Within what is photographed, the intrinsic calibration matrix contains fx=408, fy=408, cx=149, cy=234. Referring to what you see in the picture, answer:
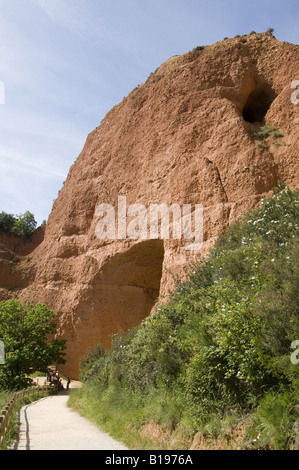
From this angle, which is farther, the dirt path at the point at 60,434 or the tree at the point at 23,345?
the tree at the point at 23,345

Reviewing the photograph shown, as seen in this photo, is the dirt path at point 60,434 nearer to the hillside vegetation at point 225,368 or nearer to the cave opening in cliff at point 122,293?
the hillside vegetation at point 225,368

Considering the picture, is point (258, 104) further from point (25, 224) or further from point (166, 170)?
point (25, 224)

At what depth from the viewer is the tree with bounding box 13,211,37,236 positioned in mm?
43556

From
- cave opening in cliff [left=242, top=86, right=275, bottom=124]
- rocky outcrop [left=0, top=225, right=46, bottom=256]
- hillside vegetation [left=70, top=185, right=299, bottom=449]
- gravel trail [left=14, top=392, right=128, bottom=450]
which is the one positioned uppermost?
cave opening in cliff [left=242, top=86, right=275, bottom=124]

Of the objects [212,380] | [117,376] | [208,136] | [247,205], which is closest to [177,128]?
[208,136]

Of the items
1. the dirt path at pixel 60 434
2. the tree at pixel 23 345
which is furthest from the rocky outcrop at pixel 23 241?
the dirt path at pixel 60 434

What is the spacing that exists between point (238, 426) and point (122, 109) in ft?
90.7

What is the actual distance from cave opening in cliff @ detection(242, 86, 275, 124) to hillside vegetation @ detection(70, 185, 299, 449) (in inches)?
538

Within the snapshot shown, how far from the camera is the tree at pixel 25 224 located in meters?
43.6

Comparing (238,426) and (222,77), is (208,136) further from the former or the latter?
(238,426)

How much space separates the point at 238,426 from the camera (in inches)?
249

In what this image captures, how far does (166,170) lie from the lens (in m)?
23.3

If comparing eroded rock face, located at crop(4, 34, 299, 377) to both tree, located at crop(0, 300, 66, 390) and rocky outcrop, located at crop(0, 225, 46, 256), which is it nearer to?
tree, located at crop(0, 300, 66, 390)

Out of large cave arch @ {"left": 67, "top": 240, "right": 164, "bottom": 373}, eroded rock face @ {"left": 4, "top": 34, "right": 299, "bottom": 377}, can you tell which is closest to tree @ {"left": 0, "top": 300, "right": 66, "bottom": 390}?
large cave arch @ {"left": 67, "top": 240, "right": 164, "bottom": 373}
